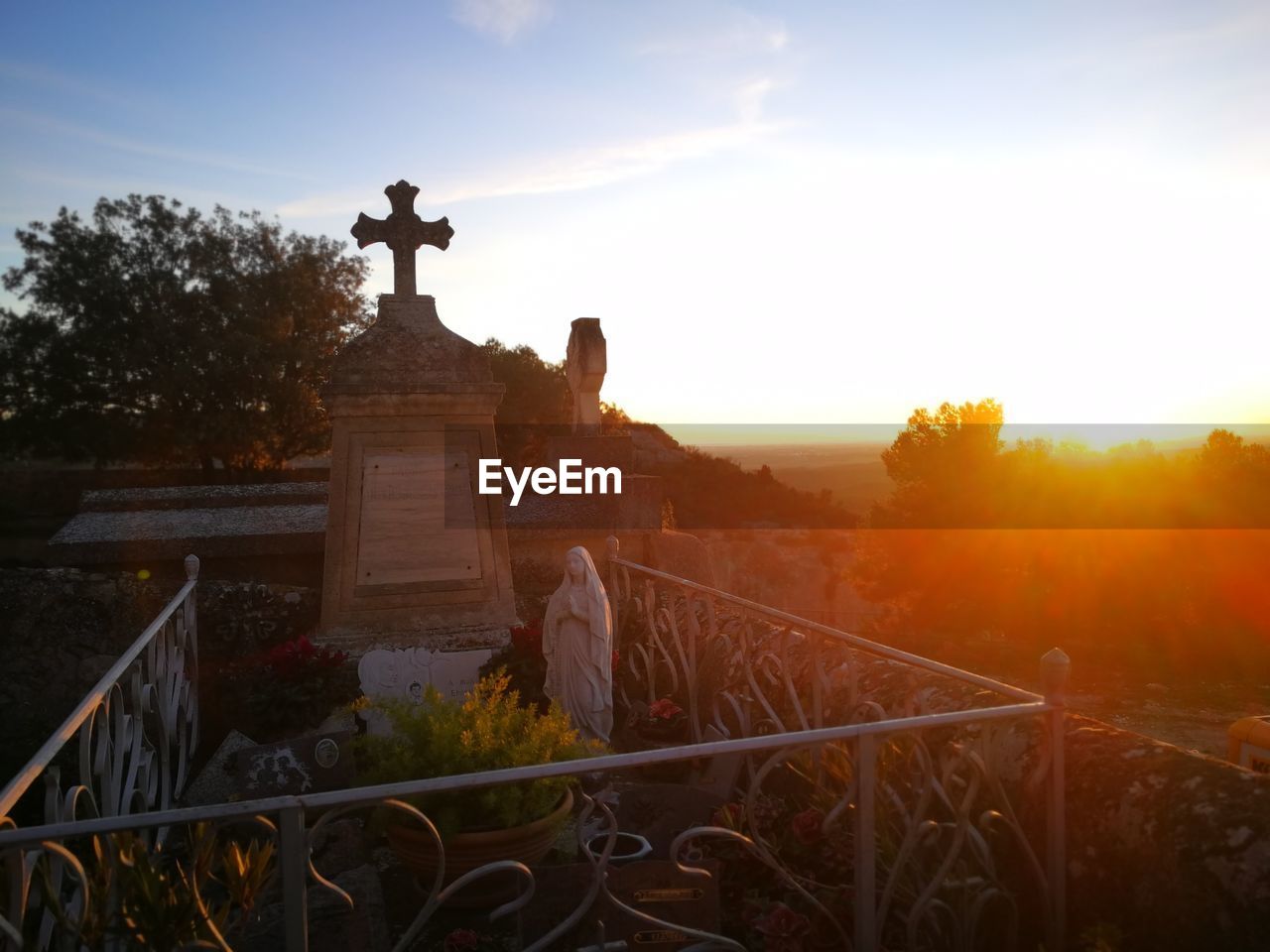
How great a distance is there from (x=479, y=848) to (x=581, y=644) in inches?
78.3

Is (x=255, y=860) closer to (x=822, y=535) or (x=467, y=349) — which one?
(x=467, y=349)

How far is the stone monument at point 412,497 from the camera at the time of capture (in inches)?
273

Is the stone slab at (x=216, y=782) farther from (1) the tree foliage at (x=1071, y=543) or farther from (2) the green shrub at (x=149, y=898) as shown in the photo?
(1) the tree foliage at (x=1071, y=543)

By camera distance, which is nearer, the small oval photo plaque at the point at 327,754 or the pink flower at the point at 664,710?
the small oval photo plaque at the point at 327,754

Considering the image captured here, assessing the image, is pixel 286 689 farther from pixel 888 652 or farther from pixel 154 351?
pixel 154 351

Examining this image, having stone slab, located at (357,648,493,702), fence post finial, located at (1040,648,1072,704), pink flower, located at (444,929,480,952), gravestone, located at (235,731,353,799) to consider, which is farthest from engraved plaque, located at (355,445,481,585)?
fence post finial, located at (1040,648,1072,704)

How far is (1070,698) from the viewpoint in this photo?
963cm

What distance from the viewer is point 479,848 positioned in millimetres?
3693

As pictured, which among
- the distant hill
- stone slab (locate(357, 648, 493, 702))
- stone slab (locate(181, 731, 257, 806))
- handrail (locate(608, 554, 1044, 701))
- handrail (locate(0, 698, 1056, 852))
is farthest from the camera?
the distant hill

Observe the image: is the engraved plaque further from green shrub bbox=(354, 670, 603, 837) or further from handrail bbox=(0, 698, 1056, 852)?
handrail bbox=(0, 698, 1056, 852)

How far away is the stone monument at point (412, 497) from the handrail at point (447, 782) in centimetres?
418

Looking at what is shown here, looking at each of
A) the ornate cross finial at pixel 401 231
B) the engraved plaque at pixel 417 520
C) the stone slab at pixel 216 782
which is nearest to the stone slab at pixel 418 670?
the engraved plaque at pixel 417 520

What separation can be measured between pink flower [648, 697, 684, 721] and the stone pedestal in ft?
5.28

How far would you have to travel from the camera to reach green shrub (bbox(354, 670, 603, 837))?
146 inches
